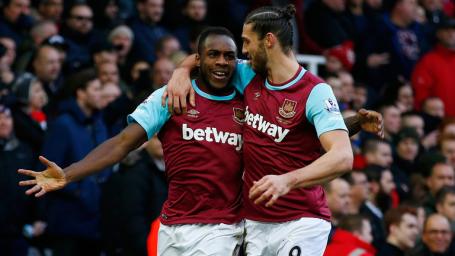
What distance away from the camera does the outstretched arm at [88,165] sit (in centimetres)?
725

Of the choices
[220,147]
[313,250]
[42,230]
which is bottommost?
[42,230]

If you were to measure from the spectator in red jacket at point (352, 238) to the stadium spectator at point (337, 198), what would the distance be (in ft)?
1.40

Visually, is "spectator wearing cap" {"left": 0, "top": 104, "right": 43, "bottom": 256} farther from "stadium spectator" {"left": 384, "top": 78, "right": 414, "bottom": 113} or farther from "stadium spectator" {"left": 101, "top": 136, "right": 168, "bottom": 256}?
"stadium spectator" {"left": 384, "top": 78, "right": 414, "bottom": 113}

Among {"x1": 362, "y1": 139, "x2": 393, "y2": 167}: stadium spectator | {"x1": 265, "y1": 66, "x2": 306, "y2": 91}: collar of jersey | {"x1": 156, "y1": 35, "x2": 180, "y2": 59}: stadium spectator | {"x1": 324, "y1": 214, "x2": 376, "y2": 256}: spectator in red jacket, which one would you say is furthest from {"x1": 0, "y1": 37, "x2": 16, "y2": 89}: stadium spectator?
{"x1": 265, "y1": 66, "x2": 306, "y2": 91}: collar of jersey

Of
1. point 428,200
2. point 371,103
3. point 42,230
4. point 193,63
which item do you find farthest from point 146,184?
point 371,103

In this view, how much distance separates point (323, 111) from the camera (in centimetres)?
722

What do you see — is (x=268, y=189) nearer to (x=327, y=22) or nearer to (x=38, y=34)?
(x=38, y=34)

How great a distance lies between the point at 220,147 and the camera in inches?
299

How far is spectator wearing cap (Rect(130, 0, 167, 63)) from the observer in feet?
43.4

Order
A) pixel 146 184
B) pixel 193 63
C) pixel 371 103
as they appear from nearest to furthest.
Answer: pixel 193 63 → pixel 146 184 → pixel 371 103

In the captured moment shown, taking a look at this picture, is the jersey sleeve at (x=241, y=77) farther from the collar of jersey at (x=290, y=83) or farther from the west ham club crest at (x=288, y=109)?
the west ham club crest at (x=288, y=109)

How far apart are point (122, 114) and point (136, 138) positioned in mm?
3921

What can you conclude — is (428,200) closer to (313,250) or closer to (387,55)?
(387,55)

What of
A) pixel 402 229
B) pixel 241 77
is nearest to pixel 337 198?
pixel 402 229
